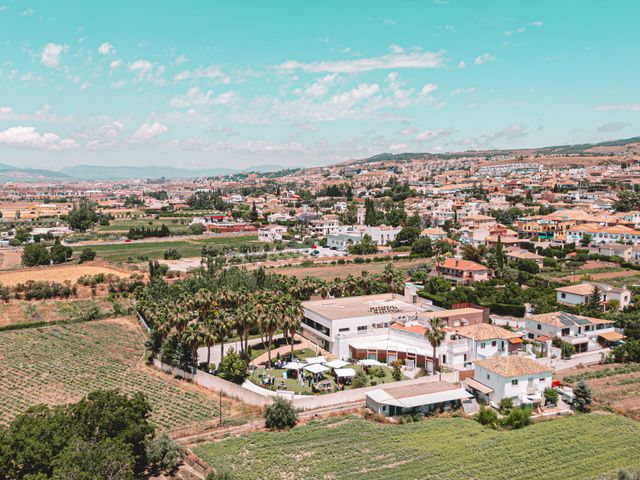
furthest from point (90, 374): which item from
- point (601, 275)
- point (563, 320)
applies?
point (601, 275)

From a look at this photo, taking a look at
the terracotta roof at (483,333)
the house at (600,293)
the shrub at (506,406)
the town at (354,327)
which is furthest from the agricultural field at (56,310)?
the house at (600,293)

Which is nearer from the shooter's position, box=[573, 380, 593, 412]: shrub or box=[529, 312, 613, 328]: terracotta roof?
box=[573, 380, 593, 412]: shrub

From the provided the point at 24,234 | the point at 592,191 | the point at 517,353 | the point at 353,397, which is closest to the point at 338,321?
the point at 353,397

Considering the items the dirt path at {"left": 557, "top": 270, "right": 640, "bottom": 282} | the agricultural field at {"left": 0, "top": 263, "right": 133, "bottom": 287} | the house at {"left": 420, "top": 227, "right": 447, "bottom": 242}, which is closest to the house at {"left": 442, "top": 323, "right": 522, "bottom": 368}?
the dirt path at {"left": 557, "top": 270, "right": 640, "bottom": 282}

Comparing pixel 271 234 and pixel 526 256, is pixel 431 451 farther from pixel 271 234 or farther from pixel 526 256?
pixel 271 234

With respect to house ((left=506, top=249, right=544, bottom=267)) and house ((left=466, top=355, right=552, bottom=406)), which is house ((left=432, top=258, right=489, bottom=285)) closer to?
house ((left=506, top=249, right=544, bottom=267))

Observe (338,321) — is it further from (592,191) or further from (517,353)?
(592,191)

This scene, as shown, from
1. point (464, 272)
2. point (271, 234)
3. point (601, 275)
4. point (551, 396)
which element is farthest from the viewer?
point (271, 234)
